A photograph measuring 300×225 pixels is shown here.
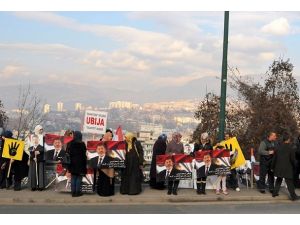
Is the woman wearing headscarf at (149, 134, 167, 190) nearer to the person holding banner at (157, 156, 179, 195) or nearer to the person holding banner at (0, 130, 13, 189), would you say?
the person holding banner at (157, 156, 179, 195)

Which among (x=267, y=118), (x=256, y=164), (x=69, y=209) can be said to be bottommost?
(x=69, y=209)

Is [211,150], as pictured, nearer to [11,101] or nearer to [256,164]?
[256,164]

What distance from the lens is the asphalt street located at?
420 inches

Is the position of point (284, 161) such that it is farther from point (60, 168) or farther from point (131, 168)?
point (60, 168)

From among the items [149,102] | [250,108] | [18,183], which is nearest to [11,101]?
[149,102]

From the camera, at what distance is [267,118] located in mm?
27422

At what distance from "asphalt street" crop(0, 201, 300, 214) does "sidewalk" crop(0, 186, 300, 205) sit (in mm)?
516

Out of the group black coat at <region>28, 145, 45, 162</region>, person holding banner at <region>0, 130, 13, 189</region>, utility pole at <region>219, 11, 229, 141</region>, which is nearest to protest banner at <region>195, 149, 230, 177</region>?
utility pole at <region>219, 11, 229, 141</region>

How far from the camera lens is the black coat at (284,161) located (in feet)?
41.8

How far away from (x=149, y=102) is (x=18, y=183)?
24.3 meters

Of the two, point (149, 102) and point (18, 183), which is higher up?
point (149, 102)

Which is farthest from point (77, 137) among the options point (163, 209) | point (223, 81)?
point (223, 81)

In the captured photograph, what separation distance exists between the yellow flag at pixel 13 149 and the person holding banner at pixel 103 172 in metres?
2.08

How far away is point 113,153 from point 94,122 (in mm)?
1878
